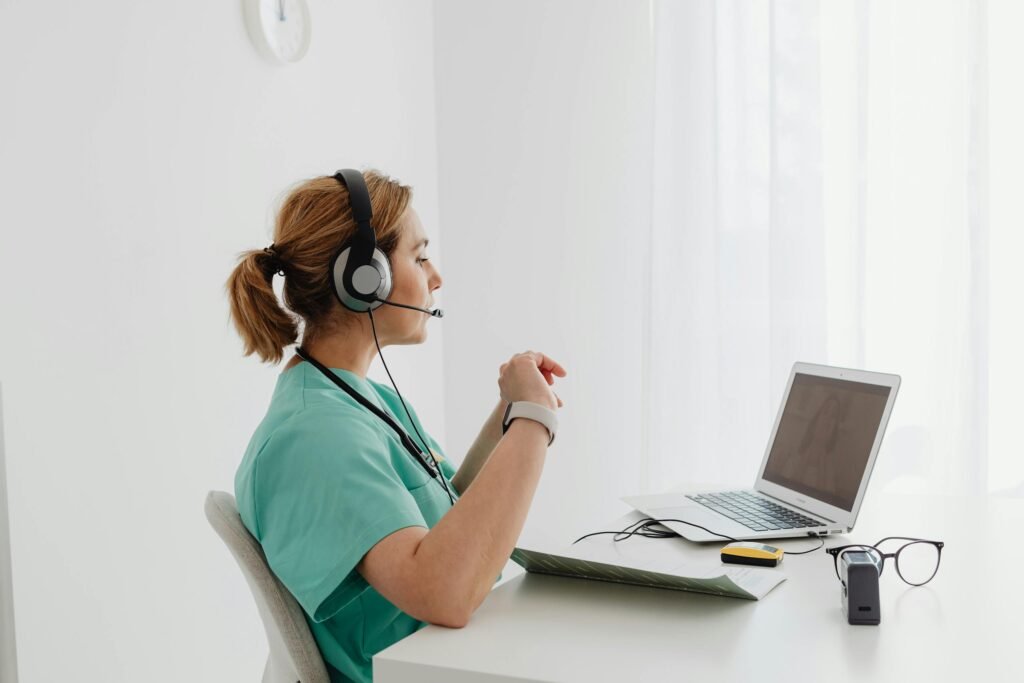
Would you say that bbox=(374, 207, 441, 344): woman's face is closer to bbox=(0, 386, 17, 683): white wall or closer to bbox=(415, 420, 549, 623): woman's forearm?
bbox=(415, 420, 549, 623): woman's forearm

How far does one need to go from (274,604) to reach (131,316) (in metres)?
0.96

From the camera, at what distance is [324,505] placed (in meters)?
1.02

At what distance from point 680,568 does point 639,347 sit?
1.89 m

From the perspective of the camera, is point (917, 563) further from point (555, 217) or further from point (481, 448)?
point (555, 217)

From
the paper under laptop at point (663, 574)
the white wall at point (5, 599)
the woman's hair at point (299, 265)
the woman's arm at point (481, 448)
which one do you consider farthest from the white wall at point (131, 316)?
the paper under laptop at point (663, 574)

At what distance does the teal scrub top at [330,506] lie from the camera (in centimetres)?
100

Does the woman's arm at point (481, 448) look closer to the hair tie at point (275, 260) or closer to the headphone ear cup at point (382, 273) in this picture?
the headphone ear cup at point (382, 273)

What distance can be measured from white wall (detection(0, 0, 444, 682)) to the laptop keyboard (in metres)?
0.88

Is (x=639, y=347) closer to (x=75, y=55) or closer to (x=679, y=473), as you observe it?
(x=679, y=473)

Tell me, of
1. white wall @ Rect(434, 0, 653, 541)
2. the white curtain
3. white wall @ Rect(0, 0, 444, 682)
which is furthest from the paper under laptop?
white wall @ Rect(434, 0, 653, 541)

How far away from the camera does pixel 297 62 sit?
7.59 feet

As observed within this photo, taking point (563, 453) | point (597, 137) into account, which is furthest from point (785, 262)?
point (563, 453)

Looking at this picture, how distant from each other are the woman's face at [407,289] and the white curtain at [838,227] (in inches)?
59.6

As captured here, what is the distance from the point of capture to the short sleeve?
1.00 m
